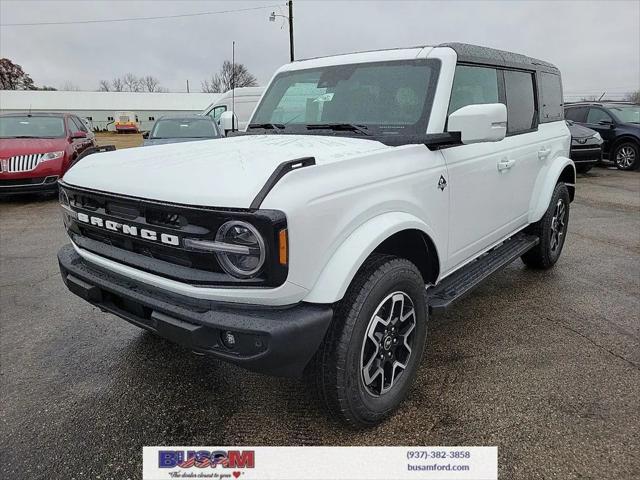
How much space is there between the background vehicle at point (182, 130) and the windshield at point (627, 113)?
10691 millimetres

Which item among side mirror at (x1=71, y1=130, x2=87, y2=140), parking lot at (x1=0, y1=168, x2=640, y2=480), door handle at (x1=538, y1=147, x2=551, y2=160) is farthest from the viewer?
side mirror at (x1=71, y1=130, x2=87, y2=140)

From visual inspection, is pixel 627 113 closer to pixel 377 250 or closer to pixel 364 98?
pixel 364 98

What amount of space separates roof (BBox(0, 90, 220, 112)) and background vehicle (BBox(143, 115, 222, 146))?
143 feet

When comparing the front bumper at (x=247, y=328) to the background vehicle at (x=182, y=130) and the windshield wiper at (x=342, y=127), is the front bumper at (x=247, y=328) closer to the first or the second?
the windshield wiper at (x=342, y=127)

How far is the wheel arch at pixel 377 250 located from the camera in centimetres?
204

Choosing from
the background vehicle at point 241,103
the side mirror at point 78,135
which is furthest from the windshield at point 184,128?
the background vehicle at point 241,103

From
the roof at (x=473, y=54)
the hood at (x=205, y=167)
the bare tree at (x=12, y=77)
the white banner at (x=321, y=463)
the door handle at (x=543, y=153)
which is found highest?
the bare tree at (x=12, y=77)

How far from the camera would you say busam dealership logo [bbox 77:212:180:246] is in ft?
6.88

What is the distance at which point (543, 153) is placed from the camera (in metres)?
4.22

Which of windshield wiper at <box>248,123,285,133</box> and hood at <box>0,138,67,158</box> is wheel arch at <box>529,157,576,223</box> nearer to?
windshield wiper at <box>248,123,285,133</box>

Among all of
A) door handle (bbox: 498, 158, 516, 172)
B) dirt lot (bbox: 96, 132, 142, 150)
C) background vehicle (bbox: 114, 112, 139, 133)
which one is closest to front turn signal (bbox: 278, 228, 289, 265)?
door handle (bbox: 498, 158, 516, 172)

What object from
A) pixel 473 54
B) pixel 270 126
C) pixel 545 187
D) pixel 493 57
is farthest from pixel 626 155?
pixel 270 126

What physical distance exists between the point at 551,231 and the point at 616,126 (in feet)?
34.5

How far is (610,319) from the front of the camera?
369 centimetres
